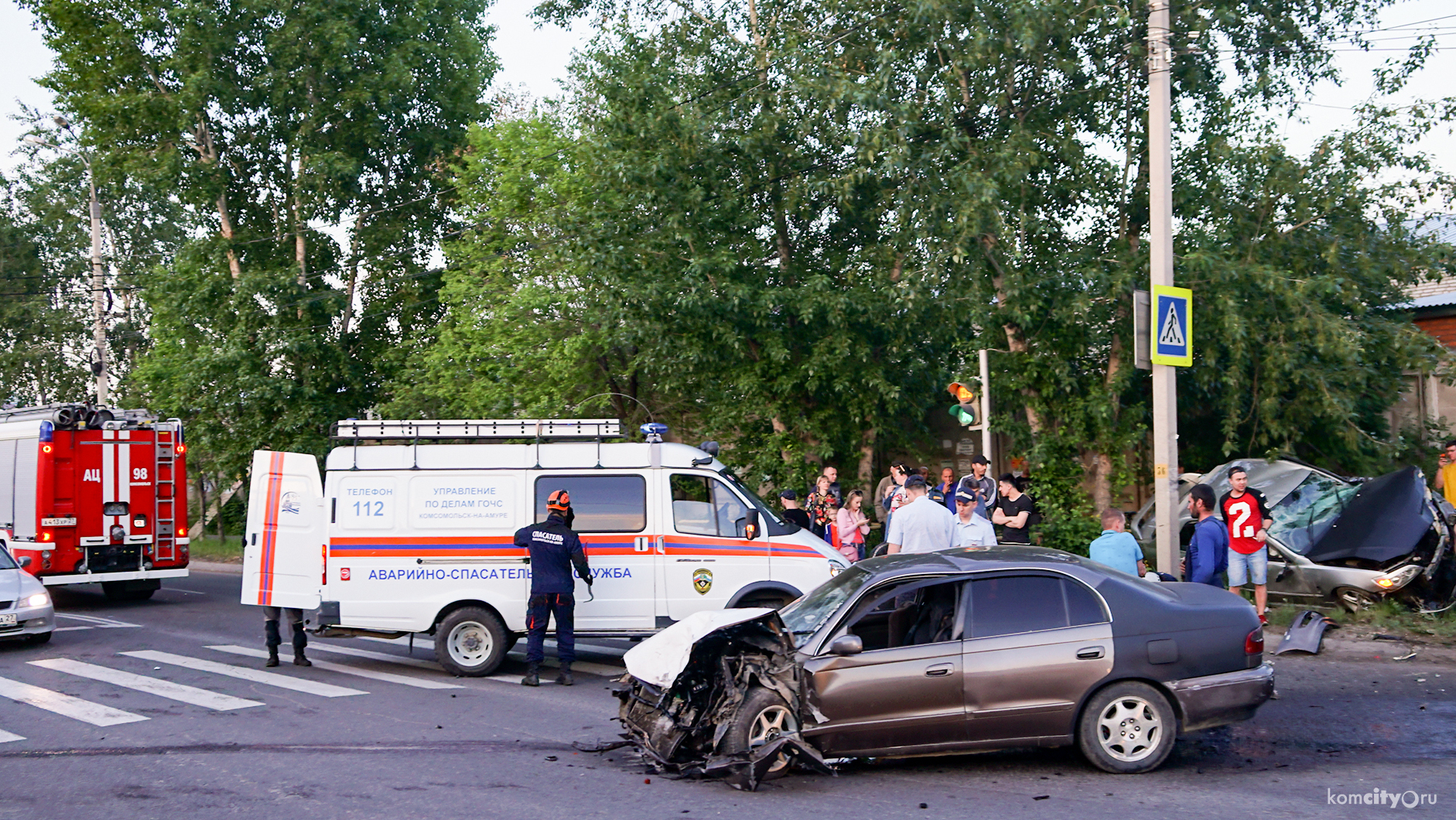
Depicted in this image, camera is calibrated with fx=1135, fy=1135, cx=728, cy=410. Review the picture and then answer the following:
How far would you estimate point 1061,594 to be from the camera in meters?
6.85

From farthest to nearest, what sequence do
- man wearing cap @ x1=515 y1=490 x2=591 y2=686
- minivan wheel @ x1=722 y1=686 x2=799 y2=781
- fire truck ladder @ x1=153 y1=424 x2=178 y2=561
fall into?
fire truck ladder @ x1=153 y1=424 x2=178 y2=561
man wearing cap @ x1=515 y1=490 x2=591 y2=686
minivan wheel @ x1=722 y1=686 x2=799 y2=781

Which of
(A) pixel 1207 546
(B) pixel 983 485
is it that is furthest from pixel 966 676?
(B) pixel 983 485

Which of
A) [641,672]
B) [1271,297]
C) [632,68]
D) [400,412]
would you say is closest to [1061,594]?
[641,672]

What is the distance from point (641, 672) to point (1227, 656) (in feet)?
11.4

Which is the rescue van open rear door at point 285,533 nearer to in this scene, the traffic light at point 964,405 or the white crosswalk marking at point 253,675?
the white crosswalk marking at point 253,675

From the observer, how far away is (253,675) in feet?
36.0

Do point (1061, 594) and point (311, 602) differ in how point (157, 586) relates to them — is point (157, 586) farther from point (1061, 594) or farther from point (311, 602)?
point (1061, 594)

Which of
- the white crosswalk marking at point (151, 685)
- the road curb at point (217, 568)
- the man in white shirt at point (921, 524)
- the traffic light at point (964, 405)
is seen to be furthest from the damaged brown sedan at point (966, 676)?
the road curb at point (217, 568)

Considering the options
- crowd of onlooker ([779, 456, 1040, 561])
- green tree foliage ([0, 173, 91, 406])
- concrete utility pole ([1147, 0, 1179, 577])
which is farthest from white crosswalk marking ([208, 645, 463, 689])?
green tree foliage ([0, 173, 91, 406])

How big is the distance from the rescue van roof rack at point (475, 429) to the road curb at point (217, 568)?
628 inches

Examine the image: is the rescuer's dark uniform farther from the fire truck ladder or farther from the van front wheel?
the fire truck ladder

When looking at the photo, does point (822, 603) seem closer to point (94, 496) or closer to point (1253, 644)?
point (1253, 644)

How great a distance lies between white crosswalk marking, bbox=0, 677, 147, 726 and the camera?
891 cm
